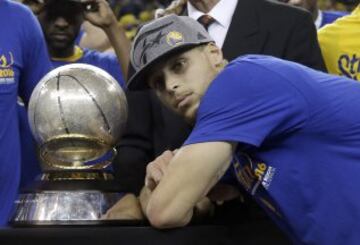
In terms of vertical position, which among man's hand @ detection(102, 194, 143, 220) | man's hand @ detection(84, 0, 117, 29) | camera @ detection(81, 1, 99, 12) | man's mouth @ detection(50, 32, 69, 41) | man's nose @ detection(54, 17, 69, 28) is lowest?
man's mouth @ detection(50, 32, 69, 41)

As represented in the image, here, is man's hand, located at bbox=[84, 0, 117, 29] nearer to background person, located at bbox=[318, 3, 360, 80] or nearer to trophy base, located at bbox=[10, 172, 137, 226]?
background person, located at bbox=[318, 3, 360, 80]

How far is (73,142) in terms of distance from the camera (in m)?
2.22

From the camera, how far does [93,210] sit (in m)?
2.20

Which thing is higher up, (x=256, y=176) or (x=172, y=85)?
(x=172, y=85)

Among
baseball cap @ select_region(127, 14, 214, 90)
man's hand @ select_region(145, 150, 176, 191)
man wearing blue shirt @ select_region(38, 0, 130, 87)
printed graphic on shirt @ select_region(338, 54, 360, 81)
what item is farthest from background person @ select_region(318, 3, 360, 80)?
man's hand @ select_region(145, 150, 176, 191)

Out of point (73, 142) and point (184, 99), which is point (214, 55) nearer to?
point (184, 99)

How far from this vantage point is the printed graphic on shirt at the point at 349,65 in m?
3.03

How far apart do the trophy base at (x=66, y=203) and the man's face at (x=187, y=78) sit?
0.29 meters

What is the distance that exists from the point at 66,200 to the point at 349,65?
128cm

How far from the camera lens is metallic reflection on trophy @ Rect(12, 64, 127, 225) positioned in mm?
2191

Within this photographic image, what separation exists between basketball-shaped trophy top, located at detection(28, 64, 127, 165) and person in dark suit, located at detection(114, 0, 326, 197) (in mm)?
471

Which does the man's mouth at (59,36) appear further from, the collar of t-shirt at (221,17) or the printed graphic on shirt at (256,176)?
the printed graphic on shirt at (256,176)

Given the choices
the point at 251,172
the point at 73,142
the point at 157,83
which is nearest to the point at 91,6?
the point at 157,83

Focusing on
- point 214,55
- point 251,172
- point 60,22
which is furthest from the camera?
point 60,22
